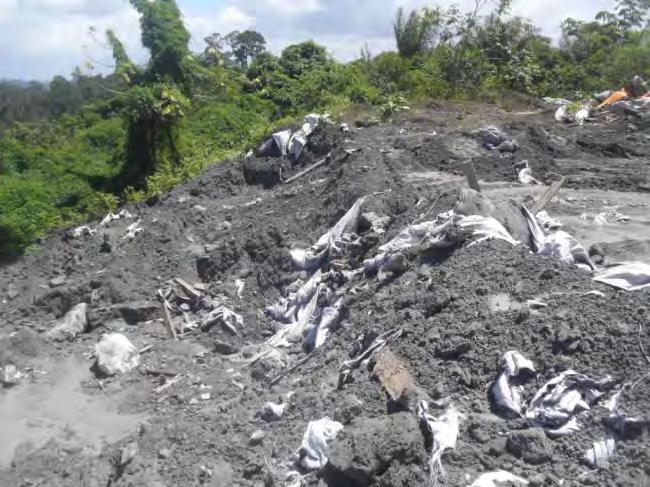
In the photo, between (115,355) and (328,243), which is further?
(328,243)

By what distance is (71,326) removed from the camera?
9586 millimetres

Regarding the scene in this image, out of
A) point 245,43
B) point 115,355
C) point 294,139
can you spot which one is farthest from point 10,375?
point 245,43

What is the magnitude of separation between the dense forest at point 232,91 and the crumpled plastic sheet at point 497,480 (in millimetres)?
12263

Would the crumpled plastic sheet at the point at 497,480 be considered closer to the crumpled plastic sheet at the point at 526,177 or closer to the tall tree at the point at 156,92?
the crumpled plastic sheet at the point at 526,177

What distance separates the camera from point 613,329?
535cm

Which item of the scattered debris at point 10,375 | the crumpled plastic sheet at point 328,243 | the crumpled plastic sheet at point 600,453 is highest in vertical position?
the crumpled plastic sheet at point 328,243

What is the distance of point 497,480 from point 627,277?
2460 mm

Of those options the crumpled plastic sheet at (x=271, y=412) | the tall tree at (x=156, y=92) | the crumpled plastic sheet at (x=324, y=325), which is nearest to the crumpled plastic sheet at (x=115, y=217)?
the tall tree at (x=156, y=92)

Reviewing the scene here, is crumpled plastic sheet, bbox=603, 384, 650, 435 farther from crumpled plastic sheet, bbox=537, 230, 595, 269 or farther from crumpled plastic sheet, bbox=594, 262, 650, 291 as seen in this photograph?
crumpled plastic sheet, bbox=537, 230, 595, 269

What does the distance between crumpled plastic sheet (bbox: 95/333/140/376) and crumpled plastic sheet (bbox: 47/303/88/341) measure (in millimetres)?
819

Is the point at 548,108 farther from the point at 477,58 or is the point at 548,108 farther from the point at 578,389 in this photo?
the point at 578,389

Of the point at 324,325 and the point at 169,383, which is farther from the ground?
the point at 324,325

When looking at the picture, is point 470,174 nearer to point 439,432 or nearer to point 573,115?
point 439,432

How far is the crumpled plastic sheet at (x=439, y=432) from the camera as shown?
4661mm
